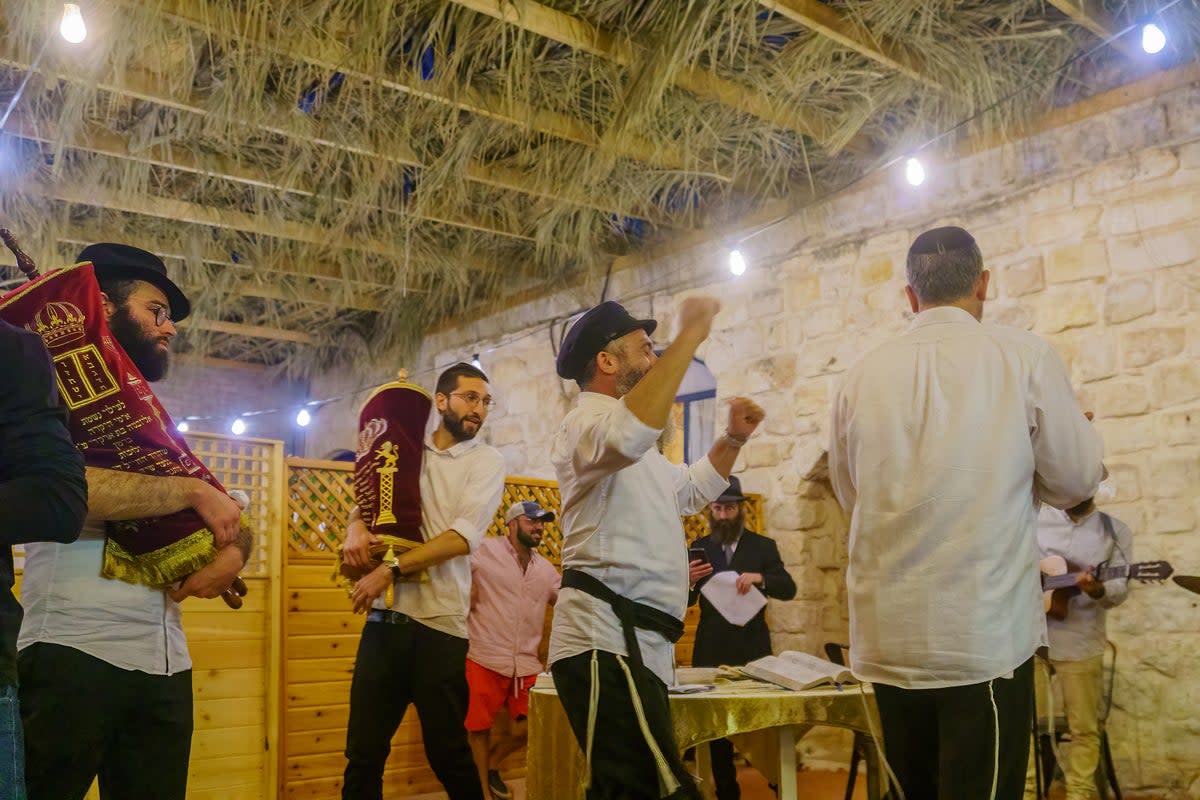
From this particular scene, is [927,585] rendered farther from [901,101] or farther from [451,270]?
[451,270]

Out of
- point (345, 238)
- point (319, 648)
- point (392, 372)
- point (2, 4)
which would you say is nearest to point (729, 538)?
point (319, 648)

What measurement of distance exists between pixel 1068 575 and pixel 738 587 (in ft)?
4.90

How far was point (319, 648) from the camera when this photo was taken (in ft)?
15.8

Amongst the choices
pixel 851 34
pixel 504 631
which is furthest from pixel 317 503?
pixel 851 34

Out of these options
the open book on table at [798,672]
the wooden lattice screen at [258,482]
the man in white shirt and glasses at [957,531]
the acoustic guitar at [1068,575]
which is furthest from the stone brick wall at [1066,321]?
the man in white shirt and glasses at [957,531]

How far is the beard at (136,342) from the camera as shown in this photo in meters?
2.15

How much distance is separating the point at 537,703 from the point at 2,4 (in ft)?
12.4

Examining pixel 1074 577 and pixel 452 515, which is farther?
pixel 1074 577

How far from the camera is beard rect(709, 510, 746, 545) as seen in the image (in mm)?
5297

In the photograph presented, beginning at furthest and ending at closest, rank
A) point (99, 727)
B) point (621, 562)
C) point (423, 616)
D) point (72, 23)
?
point (72, 23) → point (423, 616) → point (621, 562) → point (99, 727)

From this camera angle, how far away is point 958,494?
5.95 ft

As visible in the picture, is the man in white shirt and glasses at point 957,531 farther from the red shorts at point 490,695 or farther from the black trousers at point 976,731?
the red shorts at point 490,695

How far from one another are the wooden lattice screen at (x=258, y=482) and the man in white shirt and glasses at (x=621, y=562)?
9.17 ft

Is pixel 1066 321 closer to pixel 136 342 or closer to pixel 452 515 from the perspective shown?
pixel 452 515
